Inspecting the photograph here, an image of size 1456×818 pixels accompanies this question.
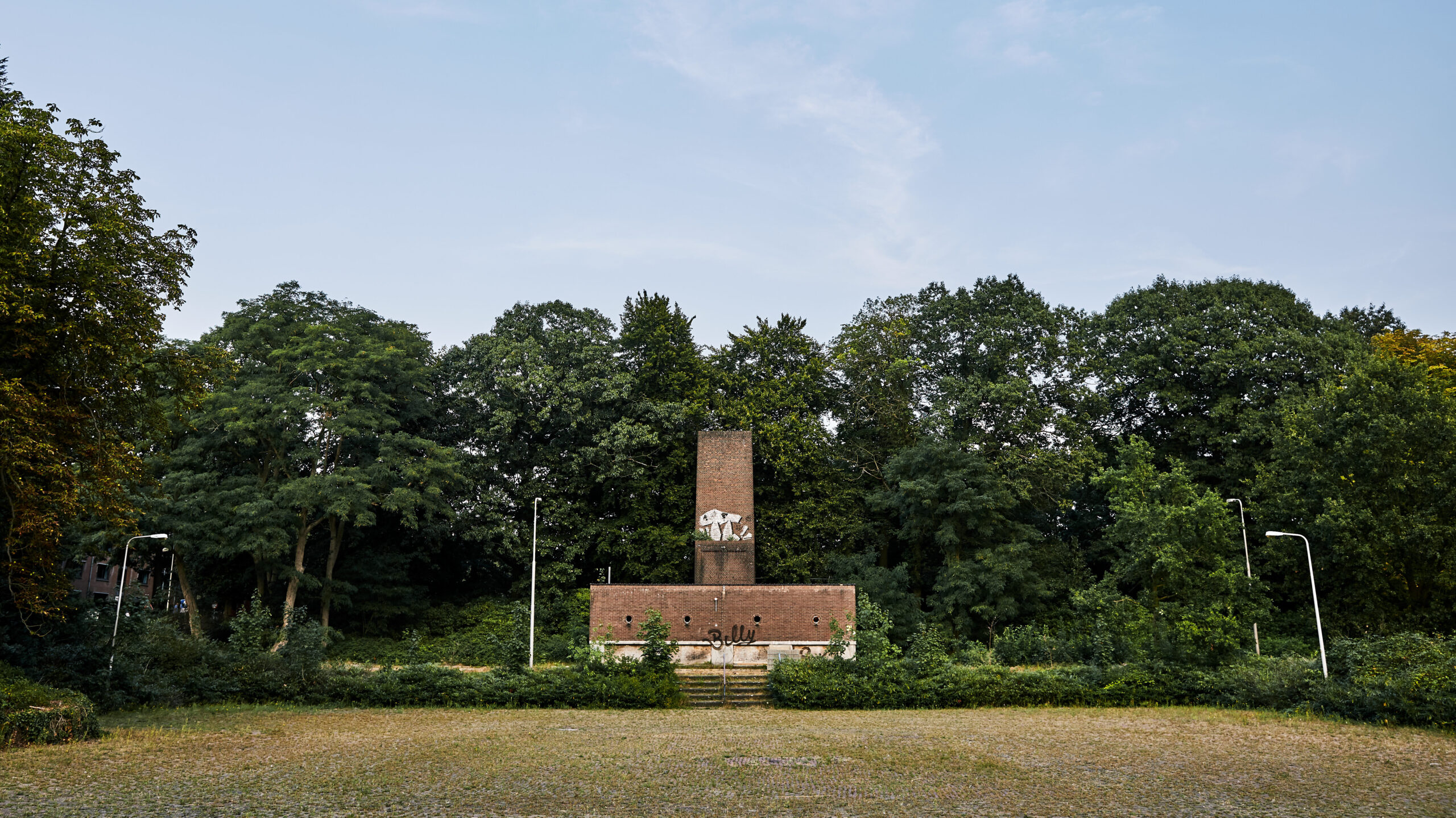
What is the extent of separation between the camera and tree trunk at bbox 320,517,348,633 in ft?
109

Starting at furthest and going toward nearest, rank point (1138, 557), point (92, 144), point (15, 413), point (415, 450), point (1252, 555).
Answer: point (415, 450), point (1252, 555), point (1138, 557), point (92, 144), point (15, 413)

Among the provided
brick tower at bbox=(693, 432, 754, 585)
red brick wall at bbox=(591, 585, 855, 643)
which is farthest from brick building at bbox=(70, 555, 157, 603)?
brick tower at bbox=(693, 432, 754, 585)

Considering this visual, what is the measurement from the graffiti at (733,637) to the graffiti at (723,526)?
403 centimetres

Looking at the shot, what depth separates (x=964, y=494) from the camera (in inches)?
1303

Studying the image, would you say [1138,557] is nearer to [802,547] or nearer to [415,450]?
[802,547]

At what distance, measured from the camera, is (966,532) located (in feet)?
114

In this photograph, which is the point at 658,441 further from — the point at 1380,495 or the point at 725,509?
the point at 1380,495

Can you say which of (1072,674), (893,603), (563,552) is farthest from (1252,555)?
(563,552)

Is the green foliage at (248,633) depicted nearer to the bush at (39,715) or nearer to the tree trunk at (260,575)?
the bush at (39,715)

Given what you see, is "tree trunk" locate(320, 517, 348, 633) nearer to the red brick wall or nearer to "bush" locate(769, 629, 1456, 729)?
the red brick wall

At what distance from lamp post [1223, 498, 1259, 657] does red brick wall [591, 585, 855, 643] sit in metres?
11.6

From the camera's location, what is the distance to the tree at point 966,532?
3266 cm

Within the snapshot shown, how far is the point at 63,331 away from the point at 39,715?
6060mm

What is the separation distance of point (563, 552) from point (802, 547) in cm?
913
